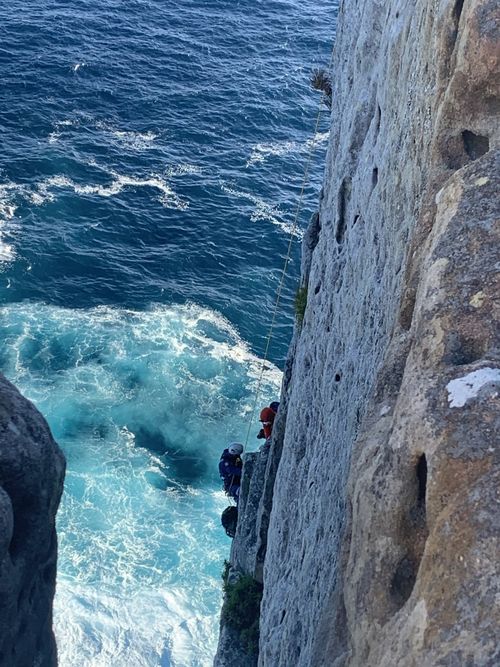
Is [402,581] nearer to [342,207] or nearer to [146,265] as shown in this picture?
[342,207]

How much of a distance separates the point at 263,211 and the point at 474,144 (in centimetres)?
5086

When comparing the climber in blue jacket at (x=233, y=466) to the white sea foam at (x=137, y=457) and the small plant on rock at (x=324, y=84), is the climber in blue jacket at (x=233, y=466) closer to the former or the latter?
the white sea foam at (x=137, y=457)

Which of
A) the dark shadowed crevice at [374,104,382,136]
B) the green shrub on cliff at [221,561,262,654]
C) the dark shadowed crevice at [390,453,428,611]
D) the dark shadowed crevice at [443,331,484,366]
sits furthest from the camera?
the green shrub on cliff at [221,561,262,654]

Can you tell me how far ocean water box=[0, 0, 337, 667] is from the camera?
41.3 meters

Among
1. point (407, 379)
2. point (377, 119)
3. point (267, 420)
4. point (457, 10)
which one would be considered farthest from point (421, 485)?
point (267, 420)

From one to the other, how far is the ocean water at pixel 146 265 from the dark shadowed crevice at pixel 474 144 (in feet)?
102

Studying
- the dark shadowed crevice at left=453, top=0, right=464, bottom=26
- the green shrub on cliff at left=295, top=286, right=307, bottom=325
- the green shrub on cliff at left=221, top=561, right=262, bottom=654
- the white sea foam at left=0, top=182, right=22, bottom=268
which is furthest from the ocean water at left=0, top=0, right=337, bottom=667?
the dark shadowed crevice at left=453, top=0, right=464, bottom=26

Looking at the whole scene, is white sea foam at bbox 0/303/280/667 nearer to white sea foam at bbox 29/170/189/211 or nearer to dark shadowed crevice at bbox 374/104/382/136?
white sea foam at bbox 29/170/189/211

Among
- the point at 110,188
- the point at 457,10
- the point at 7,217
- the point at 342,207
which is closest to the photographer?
the point at 457,10

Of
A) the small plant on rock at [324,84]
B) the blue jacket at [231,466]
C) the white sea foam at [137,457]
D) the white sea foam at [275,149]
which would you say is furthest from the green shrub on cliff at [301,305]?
the white sea foam at [275,149]

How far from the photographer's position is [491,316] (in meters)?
9.73

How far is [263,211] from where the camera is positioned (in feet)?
207

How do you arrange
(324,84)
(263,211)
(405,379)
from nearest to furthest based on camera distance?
(405,379) < (324,84) < (263,211)

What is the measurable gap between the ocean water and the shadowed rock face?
54.9 feet
